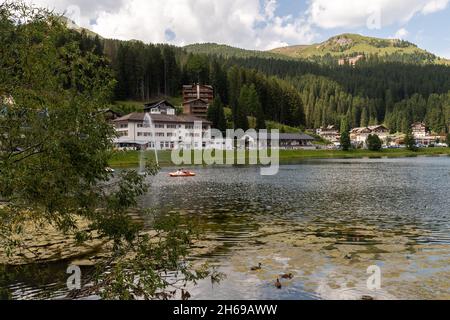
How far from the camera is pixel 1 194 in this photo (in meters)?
13.5

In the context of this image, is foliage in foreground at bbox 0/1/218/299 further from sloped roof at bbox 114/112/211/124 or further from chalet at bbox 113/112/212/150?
sloped roof at bbox 114/112/211/124

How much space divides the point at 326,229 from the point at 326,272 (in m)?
12.7

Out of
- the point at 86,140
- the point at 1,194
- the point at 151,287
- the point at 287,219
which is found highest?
the point at 86,140

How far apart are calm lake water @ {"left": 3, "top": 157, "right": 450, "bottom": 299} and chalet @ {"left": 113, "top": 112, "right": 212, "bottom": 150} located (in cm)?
10730

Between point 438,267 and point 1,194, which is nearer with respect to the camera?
point 1,194

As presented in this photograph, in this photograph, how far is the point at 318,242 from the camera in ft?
103

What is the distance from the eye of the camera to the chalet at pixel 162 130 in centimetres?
16762

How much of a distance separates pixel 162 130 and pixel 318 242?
494 feet

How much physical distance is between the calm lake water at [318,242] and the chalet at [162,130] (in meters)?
107

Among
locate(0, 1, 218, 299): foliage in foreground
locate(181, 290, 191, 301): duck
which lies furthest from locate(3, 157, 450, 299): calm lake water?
locate(0, 1, 218, 299): foliage in foreground
